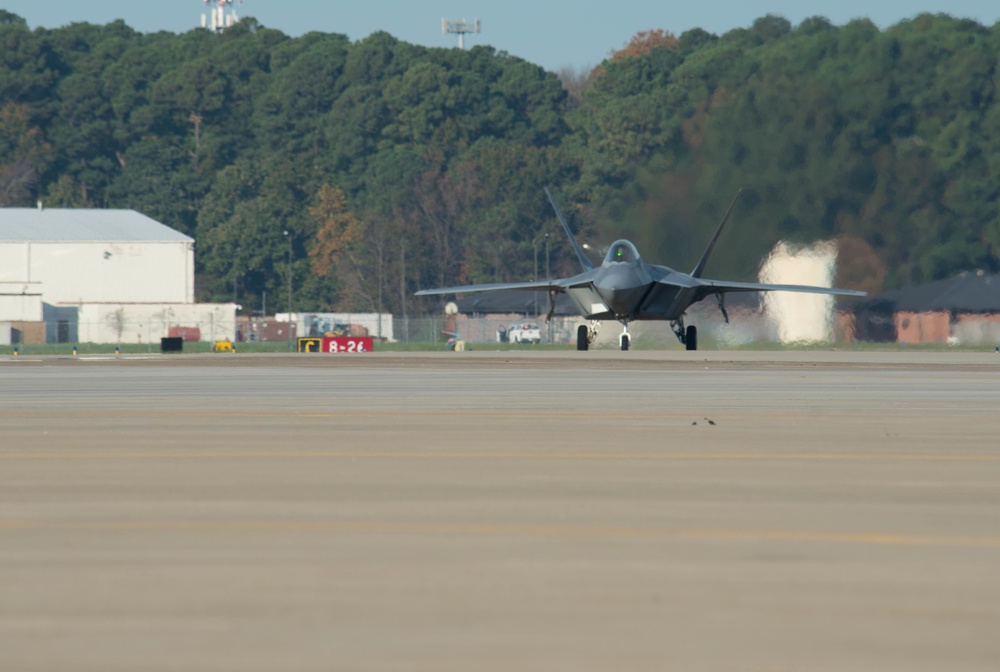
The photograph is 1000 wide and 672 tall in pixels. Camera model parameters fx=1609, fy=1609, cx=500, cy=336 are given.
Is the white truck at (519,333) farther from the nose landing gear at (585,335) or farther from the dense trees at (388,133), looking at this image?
the nose landing gear at (585,335)

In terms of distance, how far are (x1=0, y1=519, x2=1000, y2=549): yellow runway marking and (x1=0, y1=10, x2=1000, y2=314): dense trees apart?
71902 mm

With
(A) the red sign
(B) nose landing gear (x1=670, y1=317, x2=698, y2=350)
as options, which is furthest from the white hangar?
(B) nose landing gear (x1=670, y1=317, x2=698, y2=350)

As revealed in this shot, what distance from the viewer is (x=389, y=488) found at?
1160cm

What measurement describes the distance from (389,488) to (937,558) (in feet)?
14.7

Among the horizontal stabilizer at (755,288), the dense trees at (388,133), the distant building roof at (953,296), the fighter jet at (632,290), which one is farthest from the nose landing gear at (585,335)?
the dense trees at (388,133)

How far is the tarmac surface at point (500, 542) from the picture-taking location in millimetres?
6328

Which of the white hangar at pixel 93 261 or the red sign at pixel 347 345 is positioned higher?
the white hangar at pixel 93 261

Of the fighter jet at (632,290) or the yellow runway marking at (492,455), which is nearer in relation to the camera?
the yellow runway marking at (492,455)

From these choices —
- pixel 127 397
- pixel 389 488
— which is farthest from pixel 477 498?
pixel 127 397

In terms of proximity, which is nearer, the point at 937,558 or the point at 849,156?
the point at 937,558

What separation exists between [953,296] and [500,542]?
60167 millimetres

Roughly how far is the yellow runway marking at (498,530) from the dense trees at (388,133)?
236ft

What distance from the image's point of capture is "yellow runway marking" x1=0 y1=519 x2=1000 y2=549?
29.5ft

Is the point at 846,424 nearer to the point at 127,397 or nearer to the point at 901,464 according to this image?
the point at 901,464
